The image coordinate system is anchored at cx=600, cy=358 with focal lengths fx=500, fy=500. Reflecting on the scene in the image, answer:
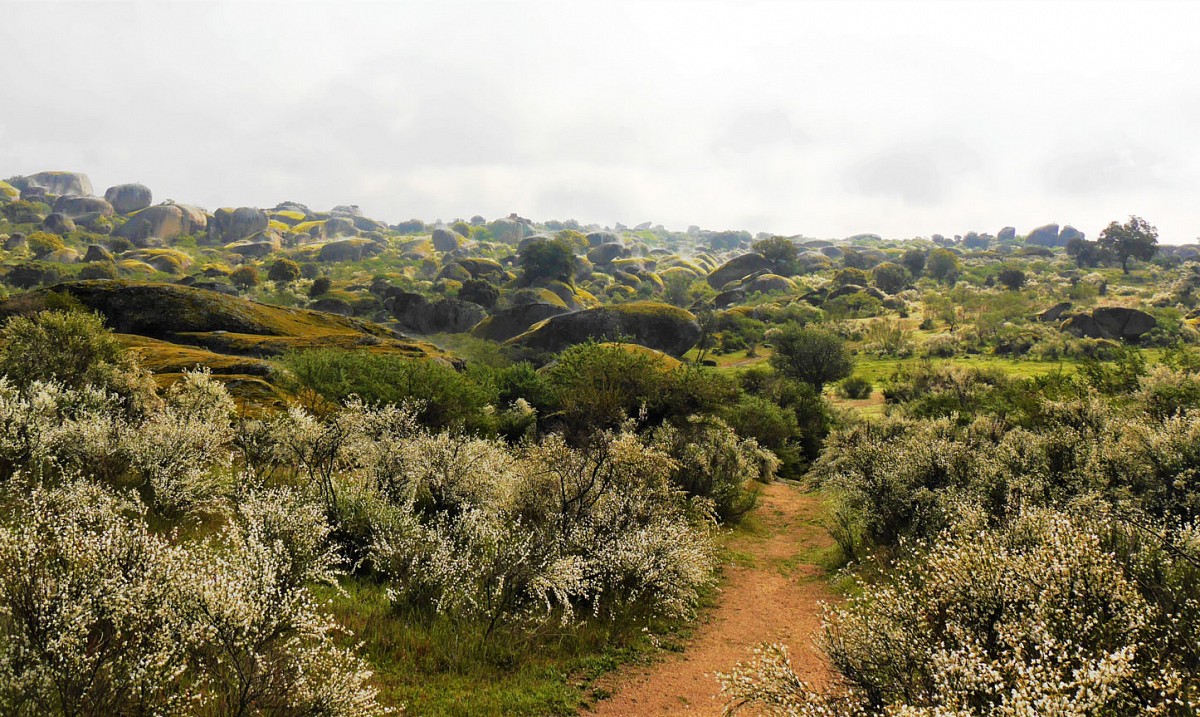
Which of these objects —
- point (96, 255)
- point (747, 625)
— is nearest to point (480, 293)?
point (96, 255)

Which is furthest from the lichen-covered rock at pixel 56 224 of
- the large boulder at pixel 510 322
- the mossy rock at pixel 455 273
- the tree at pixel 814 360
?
the tree at pixel 814 360

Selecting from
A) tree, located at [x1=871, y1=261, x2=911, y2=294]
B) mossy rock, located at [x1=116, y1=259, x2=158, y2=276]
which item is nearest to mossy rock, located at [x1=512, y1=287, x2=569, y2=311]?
tree, located at [x1=871, y1=261, x2=911, y2=294]

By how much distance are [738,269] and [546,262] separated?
2537 inches

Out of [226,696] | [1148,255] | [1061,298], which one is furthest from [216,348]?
[1148,255]

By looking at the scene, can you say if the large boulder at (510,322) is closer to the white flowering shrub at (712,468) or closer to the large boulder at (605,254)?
the white flowering shrub at (712,468)

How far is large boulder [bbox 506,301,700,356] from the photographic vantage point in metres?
64.5

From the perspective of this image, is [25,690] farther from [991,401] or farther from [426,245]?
[426,245]

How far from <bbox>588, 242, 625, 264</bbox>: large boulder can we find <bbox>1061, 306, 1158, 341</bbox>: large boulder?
451ft

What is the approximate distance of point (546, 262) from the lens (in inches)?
4685

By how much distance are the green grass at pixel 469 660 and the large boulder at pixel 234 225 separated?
21034cm

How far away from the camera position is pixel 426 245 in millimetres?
198125

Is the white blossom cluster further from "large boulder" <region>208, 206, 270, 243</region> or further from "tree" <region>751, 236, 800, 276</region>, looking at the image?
"large boulder" <region>208, 206, 270, 243</region>

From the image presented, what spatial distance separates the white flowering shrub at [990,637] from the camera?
5.69 meters

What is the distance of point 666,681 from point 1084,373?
127 ft
